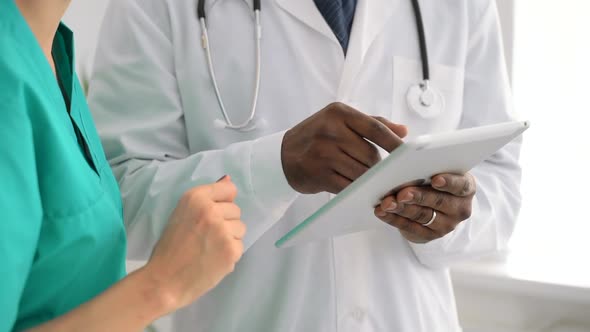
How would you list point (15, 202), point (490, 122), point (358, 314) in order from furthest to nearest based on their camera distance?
point (490, 122)
point (358, 314)
point (15, 202)

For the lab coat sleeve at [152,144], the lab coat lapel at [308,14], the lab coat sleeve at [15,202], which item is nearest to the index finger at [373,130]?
the lab coat sleeve at [152,144]

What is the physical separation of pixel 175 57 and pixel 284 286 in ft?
1.30

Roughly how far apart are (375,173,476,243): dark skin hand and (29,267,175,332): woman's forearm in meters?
0.32

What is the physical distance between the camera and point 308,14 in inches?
38.8

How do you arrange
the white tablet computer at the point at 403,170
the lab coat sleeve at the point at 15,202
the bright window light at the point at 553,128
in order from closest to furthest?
1. the lab coat sleeve at the point at 15,202
2. the white tablet computer at the point at 403,170
3. the bright window light at the point at 553,128

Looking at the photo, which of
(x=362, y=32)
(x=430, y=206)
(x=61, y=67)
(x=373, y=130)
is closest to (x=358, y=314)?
(x=430, y=206)

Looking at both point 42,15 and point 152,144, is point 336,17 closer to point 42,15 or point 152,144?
point 152,144

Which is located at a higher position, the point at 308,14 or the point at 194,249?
the point at 308,14

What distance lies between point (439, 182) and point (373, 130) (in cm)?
11

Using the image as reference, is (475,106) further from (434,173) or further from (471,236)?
(434,173)

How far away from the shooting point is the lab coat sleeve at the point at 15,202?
493mm

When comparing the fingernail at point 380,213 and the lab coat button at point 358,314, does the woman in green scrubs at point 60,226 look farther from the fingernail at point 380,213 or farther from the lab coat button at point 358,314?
the lab coat button at point 358,314

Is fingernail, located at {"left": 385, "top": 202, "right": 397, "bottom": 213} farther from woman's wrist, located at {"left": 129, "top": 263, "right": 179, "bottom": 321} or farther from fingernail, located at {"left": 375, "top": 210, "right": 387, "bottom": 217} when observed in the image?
woman's wrist, located at {"left": 129, "top": 263, "right": 179, "bottom": 321}

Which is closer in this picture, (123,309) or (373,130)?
(123,309)
